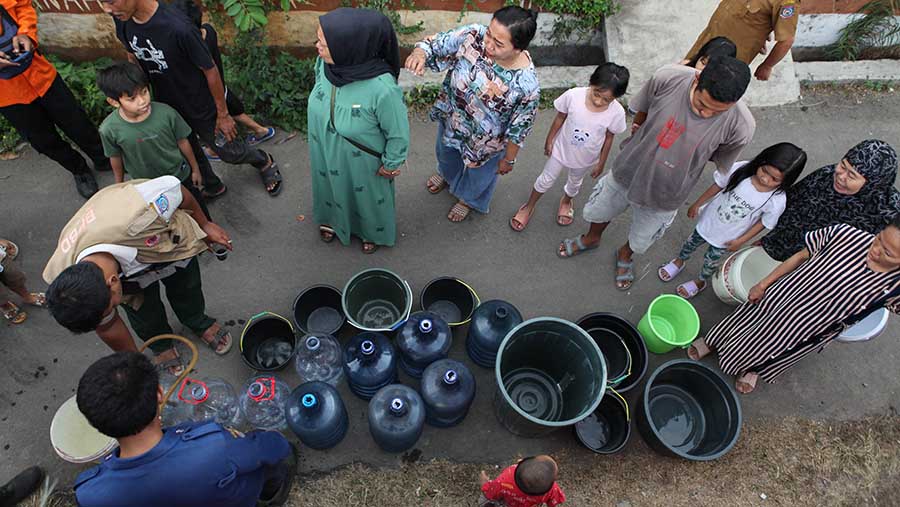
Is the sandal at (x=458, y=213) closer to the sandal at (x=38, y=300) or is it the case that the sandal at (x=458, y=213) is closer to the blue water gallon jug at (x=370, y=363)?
the blue water gallon jug at (x=370, y=363)

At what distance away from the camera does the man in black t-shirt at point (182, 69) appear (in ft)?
9.82

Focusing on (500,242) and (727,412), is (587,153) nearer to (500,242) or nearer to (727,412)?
(500,242)

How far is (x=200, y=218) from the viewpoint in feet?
9.34

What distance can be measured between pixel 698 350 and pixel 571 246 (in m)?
1.19

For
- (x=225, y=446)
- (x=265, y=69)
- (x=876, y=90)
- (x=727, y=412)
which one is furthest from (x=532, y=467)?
(x=876, y=90)

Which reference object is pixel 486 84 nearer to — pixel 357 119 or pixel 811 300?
pixel 357 119

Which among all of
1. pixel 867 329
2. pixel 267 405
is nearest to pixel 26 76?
pixel 267 405

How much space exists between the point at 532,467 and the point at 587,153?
86.1 inches

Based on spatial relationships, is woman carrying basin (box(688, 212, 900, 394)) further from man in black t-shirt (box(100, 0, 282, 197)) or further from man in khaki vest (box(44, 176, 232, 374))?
man in black t-shirt (box(100, 0, 282, 197))

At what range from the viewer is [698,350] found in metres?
3.61

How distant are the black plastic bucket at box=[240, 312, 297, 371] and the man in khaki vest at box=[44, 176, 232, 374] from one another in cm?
53

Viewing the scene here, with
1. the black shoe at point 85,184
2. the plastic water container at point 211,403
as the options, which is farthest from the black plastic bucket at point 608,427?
the black shoe at point 85,184

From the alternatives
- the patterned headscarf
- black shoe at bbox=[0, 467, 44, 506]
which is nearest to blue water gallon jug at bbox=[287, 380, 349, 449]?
black shoe at bbox=[0, 467, 44, 506]

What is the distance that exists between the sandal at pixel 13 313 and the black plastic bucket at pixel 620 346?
3.89 meters
